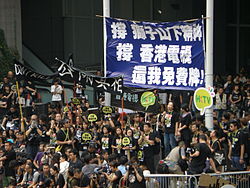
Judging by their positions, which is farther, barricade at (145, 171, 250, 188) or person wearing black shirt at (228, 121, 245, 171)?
person wearing black shirt at (228, 121, 245, 171)

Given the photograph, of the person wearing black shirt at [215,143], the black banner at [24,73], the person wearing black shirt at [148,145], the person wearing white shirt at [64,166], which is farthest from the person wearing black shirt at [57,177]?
the black banner at [24,73]

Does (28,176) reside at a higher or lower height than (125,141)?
lower

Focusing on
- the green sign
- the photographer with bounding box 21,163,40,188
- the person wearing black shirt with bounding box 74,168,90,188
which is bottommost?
the photographer with bounding box 21,163,40,188

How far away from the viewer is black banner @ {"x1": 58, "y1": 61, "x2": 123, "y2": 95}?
1952 cm

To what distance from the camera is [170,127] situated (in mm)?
18172

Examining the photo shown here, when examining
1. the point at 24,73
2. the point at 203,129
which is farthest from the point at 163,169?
the point at 24,73

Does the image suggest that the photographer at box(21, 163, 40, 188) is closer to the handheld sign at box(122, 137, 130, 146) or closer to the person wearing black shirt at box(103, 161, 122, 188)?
the handheld sign at box(122, 137, 130, 146)

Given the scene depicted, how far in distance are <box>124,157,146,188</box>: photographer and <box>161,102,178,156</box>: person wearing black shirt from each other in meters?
3.24

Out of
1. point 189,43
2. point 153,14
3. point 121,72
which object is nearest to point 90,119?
point 121,72

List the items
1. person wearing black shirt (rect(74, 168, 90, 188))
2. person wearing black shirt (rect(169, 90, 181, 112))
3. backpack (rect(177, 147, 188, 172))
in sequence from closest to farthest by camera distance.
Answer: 1. person wearing black shirt (rect(74, 168, 90, 188))
2. backpack (rect(177, 147, 188, 172))
3. person wearing black shirt (rect(169, 90, 181, 112))

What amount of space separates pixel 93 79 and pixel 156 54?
6.13 ft

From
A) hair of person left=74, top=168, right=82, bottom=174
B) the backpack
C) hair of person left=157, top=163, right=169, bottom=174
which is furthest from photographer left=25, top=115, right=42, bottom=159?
hair of person left=157, top=163, right=169, bottom=174

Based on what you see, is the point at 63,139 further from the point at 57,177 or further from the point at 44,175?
the point at 57,177

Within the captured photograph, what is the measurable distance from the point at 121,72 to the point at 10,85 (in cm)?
524
